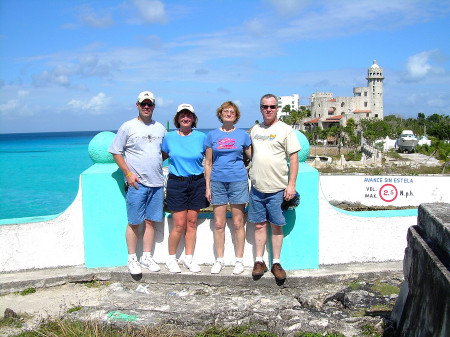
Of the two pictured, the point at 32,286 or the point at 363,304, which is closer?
the point at 363,304

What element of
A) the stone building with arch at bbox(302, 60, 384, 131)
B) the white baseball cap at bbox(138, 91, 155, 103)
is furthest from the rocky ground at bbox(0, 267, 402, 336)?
Answer: the stone building with arch at bbox(302, 60, 384, 131)

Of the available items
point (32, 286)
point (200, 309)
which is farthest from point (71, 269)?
point (200, 309)

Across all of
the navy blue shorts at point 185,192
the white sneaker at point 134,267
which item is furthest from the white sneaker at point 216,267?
the white sneaker at point 134,267

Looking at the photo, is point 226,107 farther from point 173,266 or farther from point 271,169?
point 173,266

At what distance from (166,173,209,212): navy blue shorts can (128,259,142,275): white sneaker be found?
2.44 ft

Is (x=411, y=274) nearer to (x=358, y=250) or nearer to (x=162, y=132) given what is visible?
(x=358, y=250)

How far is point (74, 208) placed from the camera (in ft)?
16.3

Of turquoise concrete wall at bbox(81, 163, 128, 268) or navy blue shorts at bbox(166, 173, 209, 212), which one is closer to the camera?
navy blue shorts at bbox(166, 173, 209, 212)

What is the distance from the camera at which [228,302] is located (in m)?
4.33

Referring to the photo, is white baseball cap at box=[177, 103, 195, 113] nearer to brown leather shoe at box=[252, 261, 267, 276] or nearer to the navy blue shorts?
the navy blue shorts

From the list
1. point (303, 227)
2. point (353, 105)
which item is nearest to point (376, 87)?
point (353, 105)

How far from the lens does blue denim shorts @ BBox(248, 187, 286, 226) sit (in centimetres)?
446

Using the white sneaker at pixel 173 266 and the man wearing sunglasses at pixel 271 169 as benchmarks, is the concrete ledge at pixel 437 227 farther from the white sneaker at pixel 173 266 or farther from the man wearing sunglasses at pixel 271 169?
the white sneaker at pixel 173 266

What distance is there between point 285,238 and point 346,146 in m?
59.0
